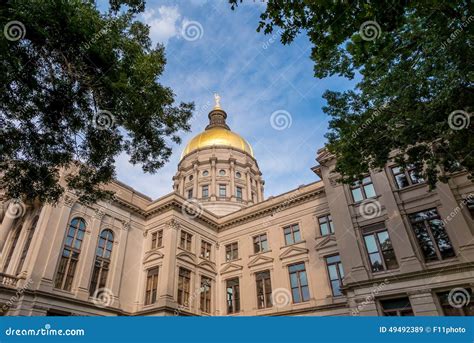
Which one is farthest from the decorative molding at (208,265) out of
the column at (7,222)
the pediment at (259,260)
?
the column at (7,222)

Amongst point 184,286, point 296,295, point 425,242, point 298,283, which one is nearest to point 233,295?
point 184,286

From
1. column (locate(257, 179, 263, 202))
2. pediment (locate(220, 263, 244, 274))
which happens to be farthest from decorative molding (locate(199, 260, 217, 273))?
column (locate(257, 179, 263, 202))

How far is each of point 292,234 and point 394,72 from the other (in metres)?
18.2

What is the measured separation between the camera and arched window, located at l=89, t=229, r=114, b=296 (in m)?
23.0

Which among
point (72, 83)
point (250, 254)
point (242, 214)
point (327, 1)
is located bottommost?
point (327, 1)

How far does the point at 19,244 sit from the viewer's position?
73.9ft

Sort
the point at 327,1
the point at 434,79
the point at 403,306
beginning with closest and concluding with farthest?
1. the point at 327,1
2. the point at 434,79
3. the point at 403,306

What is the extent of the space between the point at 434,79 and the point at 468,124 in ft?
6.82

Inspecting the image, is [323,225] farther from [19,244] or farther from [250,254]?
[19,244]

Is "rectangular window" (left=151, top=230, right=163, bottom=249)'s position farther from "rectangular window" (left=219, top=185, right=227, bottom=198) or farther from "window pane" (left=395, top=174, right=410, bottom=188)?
"rectangular window" (left=219, top=185, right=227, bottom=198)

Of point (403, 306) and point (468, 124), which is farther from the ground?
point (468, 124)

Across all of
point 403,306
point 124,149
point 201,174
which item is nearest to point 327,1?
point 124,149

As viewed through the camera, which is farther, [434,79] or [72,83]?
[434,79]

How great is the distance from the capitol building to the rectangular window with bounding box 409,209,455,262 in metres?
0.06
